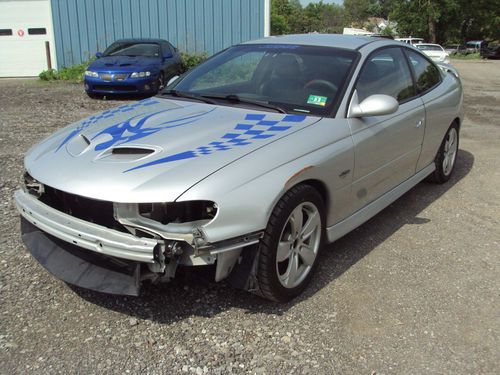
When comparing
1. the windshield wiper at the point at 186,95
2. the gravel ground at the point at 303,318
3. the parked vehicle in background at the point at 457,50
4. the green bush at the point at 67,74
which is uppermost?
the windshield wiper at the point at 186,95

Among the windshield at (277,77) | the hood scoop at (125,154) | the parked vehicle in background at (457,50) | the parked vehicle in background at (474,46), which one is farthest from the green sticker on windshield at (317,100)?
the parked vehicle in background at (474,46)

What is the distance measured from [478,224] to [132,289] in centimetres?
317

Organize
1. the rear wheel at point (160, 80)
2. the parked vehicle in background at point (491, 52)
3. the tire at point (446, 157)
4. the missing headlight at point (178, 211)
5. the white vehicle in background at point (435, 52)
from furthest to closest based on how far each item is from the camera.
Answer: the parked vehicle in background at point (491, 52) → the white vehicle in background at point (435, 52) → the rear wheel at point (160, 80) → the tire at point (446, 157) → the missing headlight at point (178, 211)

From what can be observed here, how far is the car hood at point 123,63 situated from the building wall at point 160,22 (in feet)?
15.4

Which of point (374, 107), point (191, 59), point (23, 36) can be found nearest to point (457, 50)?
point (191, 59)

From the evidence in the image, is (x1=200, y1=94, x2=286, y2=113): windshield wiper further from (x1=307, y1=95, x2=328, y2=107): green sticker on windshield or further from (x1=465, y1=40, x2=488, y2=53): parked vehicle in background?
(x1=465, y1=40, x2=488, y2=53): parked vehicle in background

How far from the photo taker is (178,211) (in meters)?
2.72

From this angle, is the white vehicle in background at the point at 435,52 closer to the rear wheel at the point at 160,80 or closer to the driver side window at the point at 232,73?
the rear wheel at the point at 160,80

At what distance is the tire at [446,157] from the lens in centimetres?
530

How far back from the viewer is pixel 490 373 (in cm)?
260

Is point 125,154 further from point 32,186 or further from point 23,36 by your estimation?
point 23,36

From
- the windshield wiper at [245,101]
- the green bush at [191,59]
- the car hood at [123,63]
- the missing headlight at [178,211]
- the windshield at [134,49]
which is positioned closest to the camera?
the missing headlight at [178,211]

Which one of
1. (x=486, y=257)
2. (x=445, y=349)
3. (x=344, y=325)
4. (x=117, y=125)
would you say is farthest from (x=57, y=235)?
(x=486, y=257)

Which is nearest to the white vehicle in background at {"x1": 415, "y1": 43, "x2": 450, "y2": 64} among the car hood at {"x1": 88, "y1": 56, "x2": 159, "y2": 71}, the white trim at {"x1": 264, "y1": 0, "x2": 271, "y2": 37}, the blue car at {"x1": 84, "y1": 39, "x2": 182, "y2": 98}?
the white trim at {"x1": 264, "y1": 0, "x2": 271, "y2": 37}
